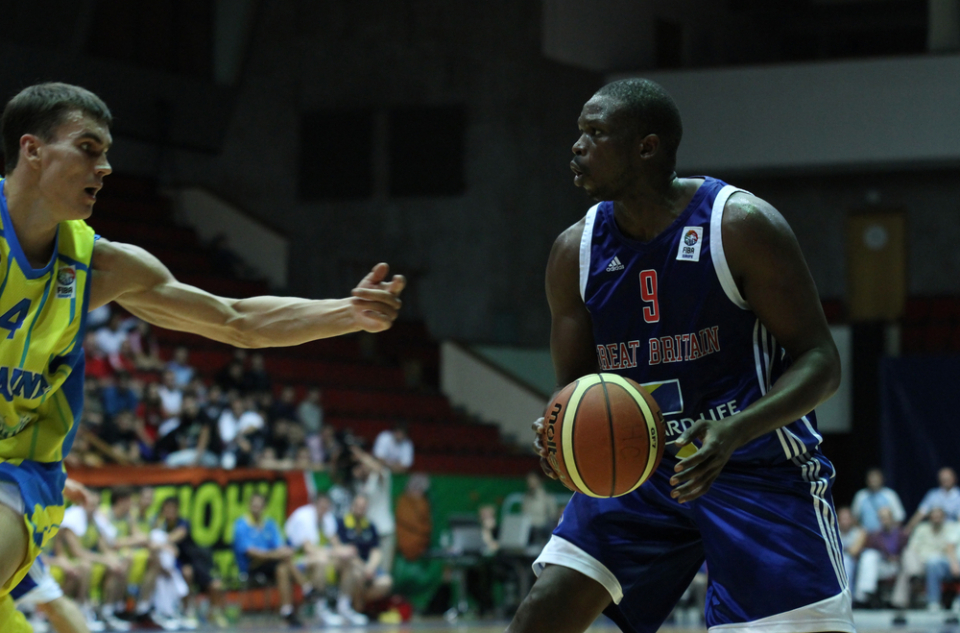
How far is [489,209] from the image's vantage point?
70.7 ft

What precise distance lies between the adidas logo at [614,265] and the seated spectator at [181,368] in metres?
10.9

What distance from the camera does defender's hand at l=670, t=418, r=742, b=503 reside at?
2.96 meters

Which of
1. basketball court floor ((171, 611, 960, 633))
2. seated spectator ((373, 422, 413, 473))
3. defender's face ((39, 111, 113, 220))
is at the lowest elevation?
basketball court floor ((171, 611, 960, 633))

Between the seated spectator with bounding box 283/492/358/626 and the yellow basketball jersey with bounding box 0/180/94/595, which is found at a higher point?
the yellow basketball jersey with bounding box 0/180/94/595

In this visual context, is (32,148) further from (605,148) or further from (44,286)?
(605,148)

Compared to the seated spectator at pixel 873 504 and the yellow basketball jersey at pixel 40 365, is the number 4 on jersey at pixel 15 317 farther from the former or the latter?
the seated spectator at pixel 873 504

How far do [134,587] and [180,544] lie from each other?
0.64m

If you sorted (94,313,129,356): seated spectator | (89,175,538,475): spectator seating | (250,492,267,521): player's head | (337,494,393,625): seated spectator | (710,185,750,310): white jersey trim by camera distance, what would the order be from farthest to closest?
(89,175,538,475): spectator seating, (94,313,129,356): seated spectator, (337,494,393,625): seated spectator, (250,492,267,521): player's head, (710,185,750,310): white jersey trim

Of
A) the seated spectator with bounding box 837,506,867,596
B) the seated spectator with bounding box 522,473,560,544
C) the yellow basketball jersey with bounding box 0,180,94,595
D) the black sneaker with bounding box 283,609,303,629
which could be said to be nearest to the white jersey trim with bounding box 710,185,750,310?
the yellow basketball jersey with bounding box 0,180,94,595

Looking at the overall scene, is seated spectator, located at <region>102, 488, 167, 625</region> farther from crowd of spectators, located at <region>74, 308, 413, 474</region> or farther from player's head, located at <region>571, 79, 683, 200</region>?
player's head, located at <region>571, 79, 683, 200</region>

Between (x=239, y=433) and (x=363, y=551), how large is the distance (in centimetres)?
185

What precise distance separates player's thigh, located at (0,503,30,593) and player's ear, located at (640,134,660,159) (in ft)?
6.43

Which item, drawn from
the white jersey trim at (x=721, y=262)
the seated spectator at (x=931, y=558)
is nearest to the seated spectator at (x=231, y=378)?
the seated spectator at (x=931, y=558)

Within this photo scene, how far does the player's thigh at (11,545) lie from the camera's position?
10.9 feet
